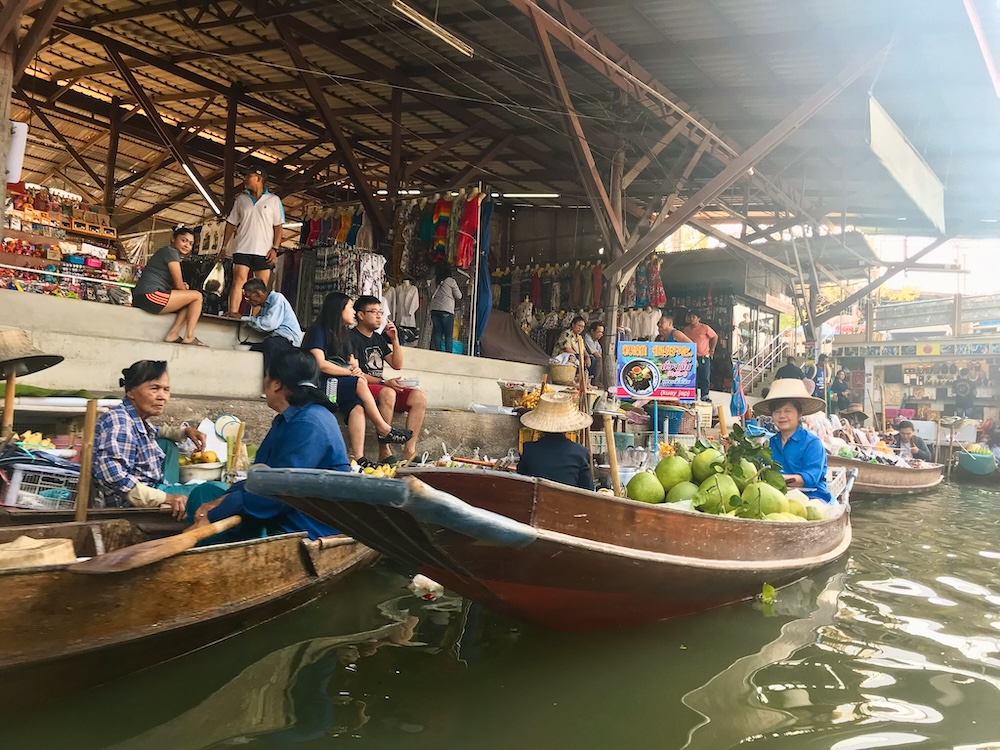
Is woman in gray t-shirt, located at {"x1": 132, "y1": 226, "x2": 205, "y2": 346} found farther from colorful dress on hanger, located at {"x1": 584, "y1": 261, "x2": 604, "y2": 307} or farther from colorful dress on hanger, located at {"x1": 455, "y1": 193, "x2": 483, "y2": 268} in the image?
colorful dress on hanger, located at {"x1": 584, "y1": 261, "x2": 604, "y2": 307}

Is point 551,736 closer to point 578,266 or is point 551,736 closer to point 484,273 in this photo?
point 484,273

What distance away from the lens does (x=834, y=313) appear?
14375mm

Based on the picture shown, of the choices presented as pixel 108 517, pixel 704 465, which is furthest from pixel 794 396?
pixel 108 517

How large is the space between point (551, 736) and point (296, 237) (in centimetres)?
1610

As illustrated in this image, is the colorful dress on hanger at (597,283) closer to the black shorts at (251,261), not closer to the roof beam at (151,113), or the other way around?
the roof beam at (151,113)

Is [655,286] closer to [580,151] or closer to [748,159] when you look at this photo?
[748,159]

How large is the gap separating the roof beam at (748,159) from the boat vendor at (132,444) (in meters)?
6.13

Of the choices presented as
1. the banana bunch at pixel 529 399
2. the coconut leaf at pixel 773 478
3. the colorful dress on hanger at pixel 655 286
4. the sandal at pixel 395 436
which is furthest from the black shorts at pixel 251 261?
the colorful dress on hanger at pixel 655 286

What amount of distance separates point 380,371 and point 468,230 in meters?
3.73

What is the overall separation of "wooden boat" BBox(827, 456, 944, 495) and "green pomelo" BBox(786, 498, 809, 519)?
5.26 metres

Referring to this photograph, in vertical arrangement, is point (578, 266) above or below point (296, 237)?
below

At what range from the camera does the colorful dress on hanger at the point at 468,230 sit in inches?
381

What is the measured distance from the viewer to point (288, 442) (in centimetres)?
338

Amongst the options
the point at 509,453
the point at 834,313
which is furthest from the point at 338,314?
the point at 834,313
